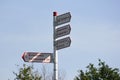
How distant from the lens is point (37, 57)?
8656 millimetres

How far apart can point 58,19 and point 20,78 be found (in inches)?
585

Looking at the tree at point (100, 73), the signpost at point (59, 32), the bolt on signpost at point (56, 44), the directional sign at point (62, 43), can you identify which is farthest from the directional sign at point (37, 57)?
the tree at point (100, 73)

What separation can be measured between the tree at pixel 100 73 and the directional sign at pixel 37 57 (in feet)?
42.1

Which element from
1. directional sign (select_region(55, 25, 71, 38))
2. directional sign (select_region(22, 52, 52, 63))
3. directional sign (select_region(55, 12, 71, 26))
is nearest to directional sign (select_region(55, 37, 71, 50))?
directional sign (select_region(55, 25, 71, 38))

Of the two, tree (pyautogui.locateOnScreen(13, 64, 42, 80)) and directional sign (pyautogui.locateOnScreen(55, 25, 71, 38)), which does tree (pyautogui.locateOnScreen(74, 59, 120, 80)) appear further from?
directional sign (pyautogui.locateOnScreen(55, 25, 71, 38))

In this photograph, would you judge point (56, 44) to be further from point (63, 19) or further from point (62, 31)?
point (63, 19)

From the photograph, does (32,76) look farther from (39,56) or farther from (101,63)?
(39,56)

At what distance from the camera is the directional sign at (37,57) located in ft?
28.2

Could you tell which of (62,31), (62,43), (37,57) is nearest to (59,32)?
(62,31)

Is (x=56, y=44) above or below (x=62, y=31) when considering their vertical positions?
below

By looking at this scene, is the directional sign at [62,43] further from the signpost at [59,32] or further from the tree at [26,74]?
the tree at [26,74]

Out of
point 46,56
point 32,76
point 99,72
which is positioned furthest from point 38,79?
point 46,56

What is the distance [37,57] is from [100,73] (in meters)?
13.3

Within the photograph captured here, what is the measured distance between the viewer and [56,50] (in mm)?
8617
